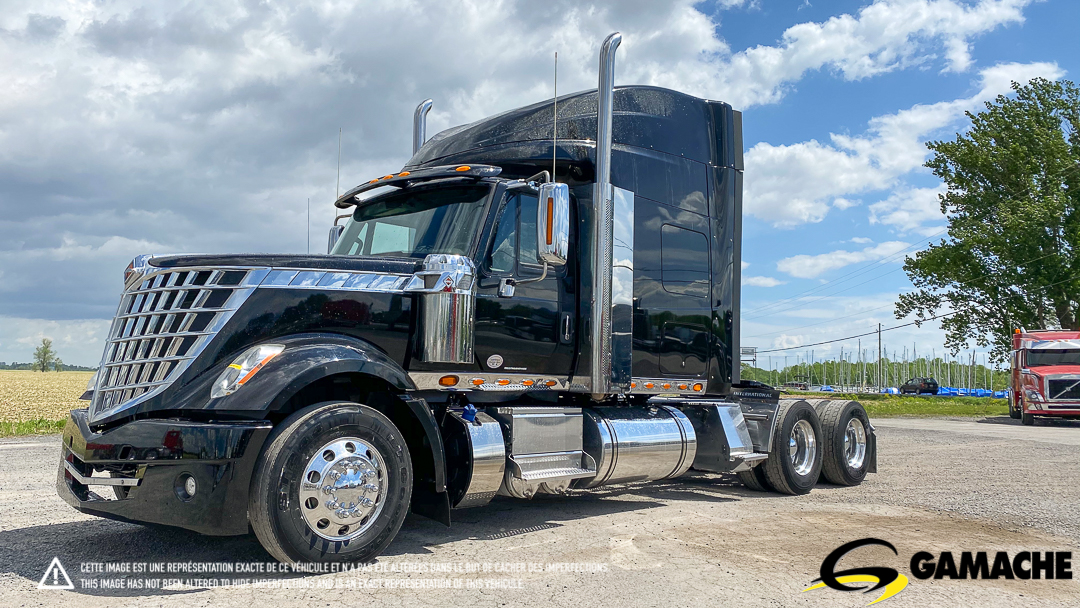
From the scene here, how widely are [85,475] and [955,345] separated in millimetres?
43688

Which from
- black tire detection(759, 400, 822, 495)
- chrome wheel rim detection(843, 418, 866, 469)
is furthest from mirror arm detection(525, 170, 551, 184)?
chrome wheel rim detection(843, 418, 866, 469)

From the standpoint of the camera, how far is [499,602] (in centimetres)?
446

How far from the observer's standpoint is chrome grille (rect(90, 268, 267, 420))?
5.17 metres

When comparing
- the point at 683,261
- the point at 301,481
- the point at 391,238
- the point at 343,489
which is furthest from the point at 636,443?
the point at 301,481

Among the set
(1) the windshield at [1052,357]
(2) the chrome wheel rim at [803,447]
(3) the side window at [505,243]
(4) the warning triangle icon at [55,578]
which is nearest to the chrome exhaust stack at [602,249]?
(3) the side window at [505,243]

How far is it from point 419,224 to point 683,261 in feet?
9.40

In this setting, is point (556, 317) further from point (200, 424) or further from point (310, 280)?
point (200, 424)

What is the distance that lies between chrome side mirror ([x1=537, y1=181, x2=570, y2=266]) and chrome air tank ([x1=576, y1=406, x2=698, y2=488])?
1.75m

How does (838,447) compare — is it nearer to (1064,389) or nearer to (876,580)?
(876,580)

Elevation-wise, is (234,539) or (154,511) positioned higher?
(154,511)

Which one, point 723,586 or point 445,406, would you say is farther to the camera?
point 445,406

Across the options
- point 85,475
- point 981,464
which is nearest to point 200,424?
point 85,475

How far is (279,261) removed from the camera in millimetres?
5473

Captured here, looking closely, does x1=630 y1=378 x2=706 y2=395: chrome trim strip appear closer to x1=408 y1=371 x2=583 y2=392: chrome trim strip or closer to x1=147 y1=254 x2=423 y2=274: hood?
x1=408 y1=371 x2=583 y2=392: chrome trim strip
